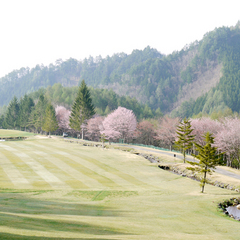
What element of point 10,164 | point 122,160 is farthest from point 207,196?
point 10,164

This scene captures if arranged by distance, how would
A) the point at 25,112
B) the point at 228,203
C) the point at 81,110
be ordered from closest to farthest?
1. the point at 228,203
2. the point at 81,110
3. the point at 25,112

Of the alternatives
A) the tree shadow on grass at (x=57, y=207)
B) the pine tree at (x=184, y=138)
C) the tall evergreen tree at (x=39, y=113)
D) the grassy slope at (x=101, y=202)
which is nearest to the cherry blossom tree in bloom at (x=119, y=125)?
the tall evergreen tree at (x=39, y=113)

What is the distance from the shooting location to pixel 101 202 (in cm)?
2127

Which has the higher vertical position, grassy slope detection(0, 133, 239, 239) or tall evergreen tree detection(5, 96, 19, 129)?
→ tall evergreen tree detection(5, 96, 19, 129)

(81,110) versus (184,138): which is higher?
(81,110)

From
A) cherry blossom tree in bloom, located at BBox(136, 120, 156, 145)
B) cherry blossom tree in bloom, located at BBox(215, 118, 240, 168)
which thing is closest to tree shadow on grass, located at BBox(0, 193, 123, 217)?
cherry blossom tree in bloom, located at BBox(215, 118, 240, 168)

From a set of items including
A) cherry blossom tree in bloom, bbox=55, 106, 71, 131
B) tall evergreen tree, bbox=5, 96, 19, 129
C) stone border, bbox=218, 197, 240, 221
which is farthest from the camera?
tall evergreen tree, bbox=5, 96, 19, 129

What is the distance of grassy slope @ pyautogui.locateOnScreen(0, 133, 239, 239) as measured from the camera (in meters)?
11.9

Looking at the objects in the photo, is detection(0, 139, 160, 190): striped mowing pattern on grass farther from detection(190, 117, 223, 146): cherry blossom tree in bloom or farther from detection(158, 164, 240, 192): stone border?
detection(190, 117, 223, 146): cherry blossom tree in bloom

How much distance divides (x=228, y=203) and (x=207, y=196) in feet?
7.27

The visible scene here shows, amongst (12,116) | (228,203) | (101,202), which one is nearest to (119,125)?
(228,203)

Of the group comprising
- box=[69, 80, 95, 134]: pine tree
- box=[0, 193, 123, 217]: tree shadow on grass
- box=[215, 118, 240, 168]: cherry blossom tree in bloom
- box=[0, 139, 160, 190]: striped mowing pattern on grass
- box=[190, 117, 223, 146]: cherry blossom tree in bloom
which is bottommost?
box=[0, 139, 160, 190]: striped mowing pattern on grass

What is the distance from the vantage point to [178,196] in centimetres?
2567

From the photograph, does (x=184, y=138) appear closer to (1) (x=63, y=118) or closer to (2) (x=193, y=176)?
(2) (x=193, y=176)
